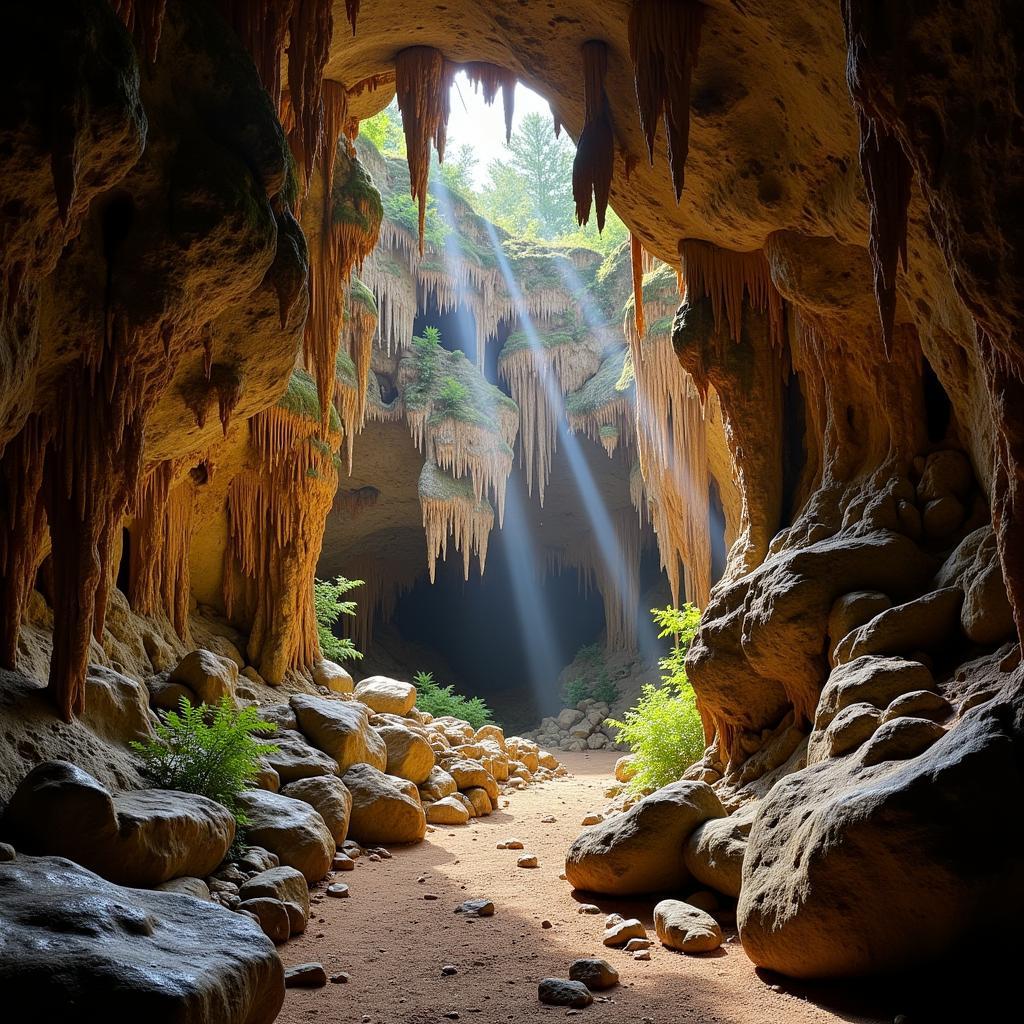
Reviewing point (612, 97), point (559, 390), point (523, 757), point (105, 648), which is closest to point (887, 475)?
point (612, 97)

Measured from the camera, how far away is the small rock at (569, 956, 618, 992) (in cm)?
448

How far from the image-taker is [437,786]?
11188 mm

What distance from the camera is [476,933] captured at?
557 cm

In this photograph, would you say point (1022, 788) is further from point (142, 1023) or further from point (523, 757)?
point (523, 757)

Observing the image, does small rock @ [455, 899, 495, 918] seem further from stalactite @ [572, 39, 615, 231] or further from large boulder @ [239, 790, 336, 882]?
stalactite @ [572, 39, 615, 231]

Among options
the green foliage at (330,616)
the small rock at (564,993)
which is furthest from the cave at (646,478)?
the green foliage at (330,616)

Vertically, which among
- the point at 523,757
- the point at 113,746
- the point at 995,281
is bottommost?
the point at 523,757

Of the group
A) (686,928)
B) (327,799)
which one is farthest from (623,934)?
(327,799)

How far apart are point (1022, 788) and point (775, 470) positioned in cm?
620

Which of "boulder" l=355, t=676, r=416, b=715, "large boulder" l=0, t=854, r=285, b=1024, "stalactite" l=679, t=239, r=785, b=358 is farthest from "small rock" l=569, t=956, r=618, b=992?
"boulder" l=355, t=676, r=416, b=715

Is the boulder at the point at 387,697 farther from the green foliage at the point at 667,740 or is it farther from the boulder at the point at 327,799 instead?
the boulder at the point at 327,799

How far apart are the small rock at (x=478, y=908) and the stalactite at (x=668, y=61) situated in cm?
558

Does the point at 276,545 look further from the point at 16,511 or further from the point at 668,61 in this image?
the point at 668,61

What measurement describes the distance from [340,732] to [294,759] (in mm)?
1038
